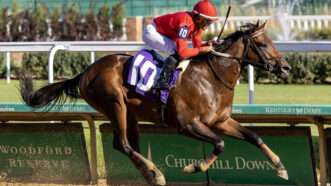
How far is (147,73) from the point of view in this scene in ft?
22.5

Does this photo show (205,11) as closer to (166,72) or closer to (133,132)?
(166,72)

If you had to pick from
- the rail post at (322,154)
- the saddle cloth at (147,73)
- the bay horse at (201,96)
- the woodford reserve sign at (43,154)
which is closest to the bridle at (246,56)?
the bay horse at (201,96)

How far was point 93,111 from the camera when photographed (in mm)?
7422

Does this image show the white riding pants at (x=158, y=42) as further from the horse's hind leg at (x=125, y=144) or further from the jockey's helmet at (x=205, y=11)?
the horse's hind leg at (x=125, y=144)

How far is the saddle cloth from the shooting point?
6.82m

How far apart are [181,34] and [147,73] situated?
42 cm

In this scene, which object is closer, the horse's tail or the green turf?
the horse's tail

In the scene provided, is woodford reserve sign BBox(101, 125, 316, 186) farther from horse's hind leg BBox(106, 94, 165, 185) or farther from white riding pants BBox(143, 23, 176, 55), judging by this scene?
white riding pants BBox(143, 23, 176, 55)

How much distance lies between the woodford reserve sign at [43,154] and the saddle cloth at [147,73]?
1349 mm

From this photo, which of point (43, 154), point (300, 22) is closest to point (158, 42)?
point (43, 154)

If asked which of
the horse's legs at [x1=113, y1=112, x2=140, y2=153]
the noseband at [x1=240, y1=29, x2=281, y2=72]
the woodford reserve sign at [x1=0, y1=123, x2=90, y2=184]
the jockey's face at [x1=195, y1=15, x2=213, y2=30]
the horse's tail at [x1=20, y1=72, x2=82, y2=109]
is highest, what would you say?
the jockey's face at [x1=195, y1=15, x2=213, y2=30]

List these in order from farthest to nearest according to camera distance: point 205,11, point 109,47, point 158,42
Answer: point 109,47
point 158,42
point 205,11

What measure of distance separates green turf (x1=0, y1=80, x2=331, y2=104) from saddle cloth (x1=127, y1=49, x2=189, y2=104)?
541 cm

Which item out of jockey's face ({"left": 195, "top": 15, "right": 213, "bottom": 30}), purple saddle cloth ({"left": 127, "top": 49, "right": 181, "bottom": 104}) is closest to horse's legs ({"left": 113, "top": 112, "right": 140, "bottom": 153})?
purple saddle cloth ({"left": 127, "top": 49, "right": 181, "bottom": 104})
